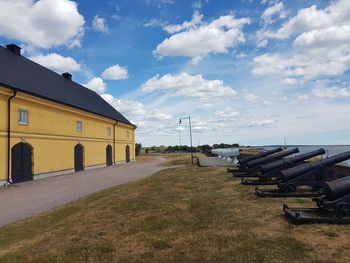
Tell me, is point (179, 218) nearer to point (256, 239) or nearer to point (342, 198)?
point (256, 239)

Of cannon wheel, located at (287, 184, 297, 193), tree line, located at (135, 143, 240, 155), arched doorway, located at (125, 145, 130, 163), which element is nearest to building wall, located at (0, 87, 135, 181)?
arched doorway, located at (125, 145, 130, 163)

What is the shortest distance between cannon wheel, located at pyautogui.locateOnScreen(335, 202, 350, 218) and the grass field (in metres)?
0.34

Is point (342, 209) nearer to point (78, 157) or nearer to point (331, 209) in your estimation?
point (331, 209)

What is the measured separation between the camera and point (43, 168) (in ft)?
75.7

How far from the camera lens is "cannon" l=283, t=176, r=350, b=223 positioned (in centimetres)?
688

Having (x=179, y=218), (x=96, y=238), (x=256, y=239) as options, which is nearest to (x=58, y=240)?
(x=96, y=238)

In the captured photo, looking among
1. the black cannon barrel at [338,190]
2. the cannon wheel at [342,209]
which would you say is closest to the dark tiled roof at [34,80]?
the black cannon barrel at [338,190]

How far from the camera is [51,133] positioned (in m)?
24.5

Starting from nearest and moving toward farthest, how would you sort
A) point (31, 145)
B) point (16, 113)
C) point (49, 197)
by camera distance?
point (49, 197), point (16, 113), point (31, 145)

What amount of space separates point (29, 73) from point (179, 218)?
21.5 m

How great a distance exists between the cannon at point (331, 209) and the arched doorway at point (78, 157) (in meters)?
23.5

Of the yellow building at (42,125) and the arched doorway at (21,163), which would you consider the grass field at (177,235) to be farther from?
the yellow building at (42,125)

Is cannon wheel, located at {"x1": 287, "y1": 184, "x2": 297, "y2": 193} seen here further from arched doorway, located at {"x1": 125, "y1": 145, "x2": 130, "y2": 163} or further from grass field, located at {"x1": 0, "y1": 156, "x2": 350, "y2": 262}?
arched doorway, located at {"x1": 125, "y1": 145, "x2": 130, "y2": 163}

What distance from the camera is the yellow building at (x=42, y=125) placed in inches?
774
